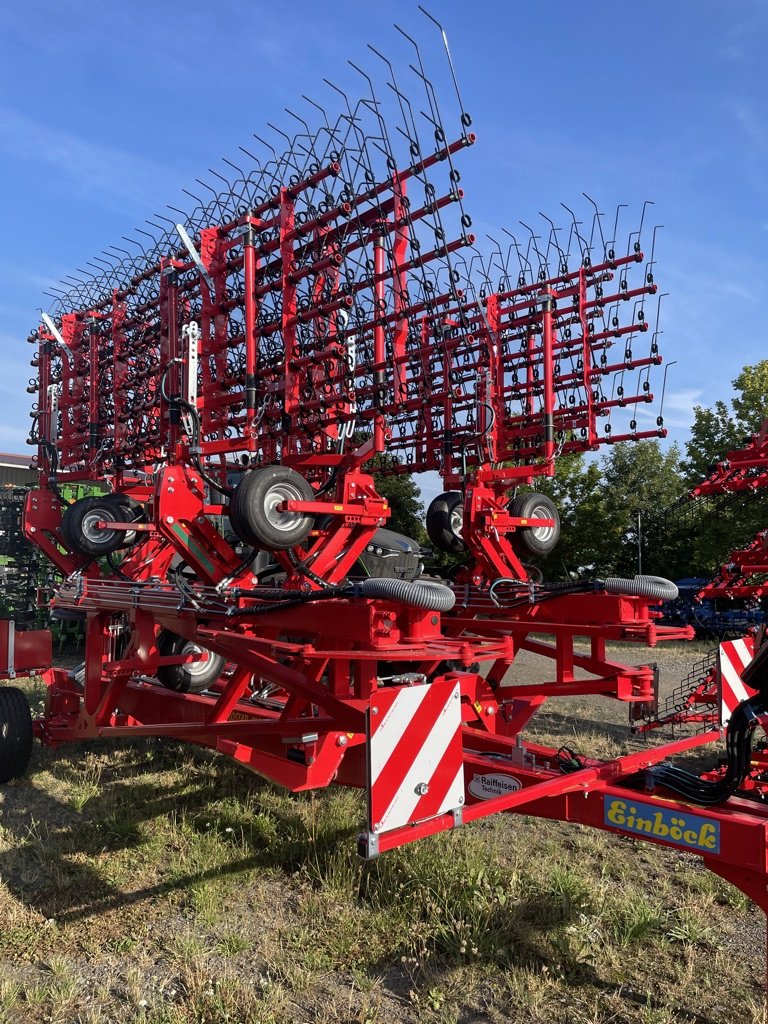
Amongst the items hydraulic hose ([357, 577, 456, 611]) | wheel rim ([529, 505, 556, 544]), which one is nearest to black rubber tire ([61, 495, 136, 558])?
wheel rim ([529, 505, 556, 544])

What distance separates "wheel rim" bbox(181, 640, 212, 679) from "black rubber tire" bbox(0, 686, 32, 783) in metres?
1.38

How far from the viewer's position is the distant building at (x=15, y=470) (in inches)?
1089

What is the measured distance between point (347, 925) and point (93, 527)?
5937 mm

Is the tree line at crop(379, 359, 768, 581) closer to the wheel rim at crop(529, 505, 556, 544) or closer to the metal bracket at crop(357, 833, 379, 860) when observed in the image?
the wheel rim at crop(529, 505, 556, 544)

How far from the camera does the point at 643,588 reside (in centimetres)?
479

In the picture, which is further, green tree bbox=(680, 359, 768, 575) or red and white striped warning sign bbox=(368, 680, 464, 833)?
green tree bbox=(680, 359, 768, 575)

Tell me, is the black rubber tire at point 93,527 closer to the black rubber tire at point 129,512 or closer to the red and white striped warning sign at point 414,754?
the black rubber tire at point 129,512

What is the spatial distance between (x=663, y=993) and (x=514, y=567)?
4.16 m

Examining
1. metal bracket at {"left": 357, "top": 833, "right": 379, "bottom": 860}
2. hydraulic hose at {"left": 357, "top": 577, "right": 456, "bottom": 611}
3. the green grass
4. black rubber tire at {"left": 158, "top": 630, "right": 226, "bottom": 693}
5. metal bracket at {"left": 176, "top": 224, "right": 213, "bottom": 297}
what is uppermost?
metal bracket at {"left": 176, "top": 224, "right": 213, "bottom": 297}

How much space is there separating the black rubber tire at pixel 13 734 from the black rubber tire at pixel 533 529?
4.62 meters

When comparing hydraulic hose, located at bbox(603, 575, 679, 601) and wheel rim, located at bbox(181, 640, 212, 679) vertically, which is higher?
hydraulic hose, located at bbox(603, 575, 679, 601)

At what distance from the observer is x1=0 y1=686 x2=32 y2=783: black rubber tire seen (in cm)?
574

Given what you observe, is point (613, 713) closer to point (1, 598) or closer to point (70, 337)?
point (70, 337)

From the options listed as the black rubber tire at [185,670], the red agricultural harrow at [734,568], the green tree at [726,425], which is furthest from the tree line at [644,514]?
the black rubber tire at [185,670]
